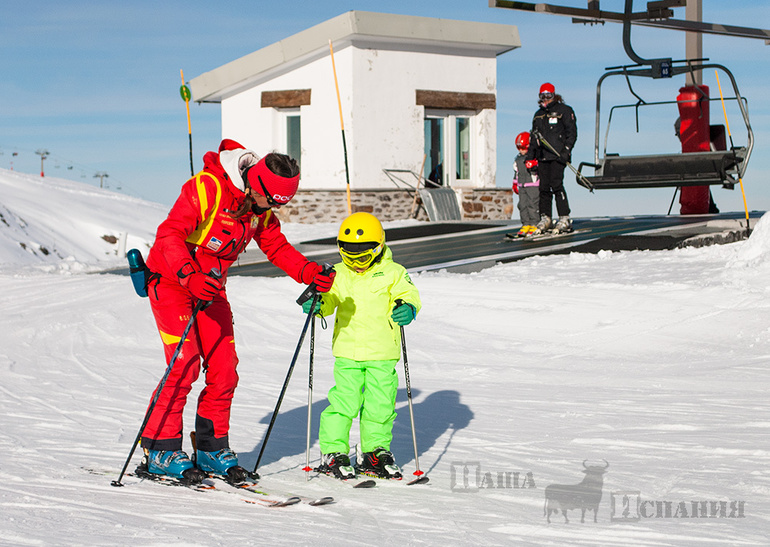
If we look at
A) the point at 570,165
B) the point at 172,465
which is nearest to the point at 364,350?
the point at 172,465

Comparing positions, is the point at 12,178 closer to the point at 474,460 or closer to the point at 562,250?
the point at 562,250

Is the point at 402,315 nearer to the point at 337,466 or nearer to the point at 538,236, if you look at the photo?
the point at 337,466

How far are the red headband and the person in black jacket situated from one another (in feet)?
30.9

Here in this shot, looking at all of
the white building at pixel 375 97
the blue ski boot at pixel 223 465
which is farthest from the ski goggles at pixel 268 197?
the white building at pixel 375 97

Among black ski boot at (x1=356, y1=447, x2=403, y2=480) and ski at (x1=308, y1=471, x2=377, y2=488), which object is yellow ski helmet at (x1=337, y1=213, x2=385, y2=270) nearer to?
black ski boot at (x1=356, y1=447, x2=403, y2=480)

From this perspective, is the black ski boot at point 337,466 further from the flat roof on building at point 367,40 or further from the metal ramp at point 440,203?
the metal ramp at point 440,203

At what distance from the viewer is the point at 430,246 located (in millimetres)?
14922

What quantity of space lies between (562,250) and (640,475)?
26.2 ft

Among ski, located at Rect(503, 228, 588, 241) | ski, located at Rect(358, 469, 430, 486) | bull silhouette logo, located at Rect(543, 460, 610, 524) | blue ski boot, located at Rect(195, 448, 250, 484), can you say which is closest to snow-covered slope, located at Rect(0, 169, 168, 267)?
ski, located at Rect(503, 228, 588, 241)

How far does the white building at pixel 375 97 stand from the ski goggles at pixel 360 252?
51.1ft

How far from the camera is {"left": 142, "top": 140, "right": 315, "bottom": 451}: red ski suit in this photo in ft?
14.9

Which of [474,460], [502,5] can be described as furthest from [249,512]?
[502,5]

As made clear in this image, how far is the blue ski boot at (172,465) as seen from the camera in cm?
461

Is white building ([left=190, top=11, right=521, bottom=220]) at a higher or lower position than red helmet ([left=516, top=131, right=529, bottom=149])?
higher
